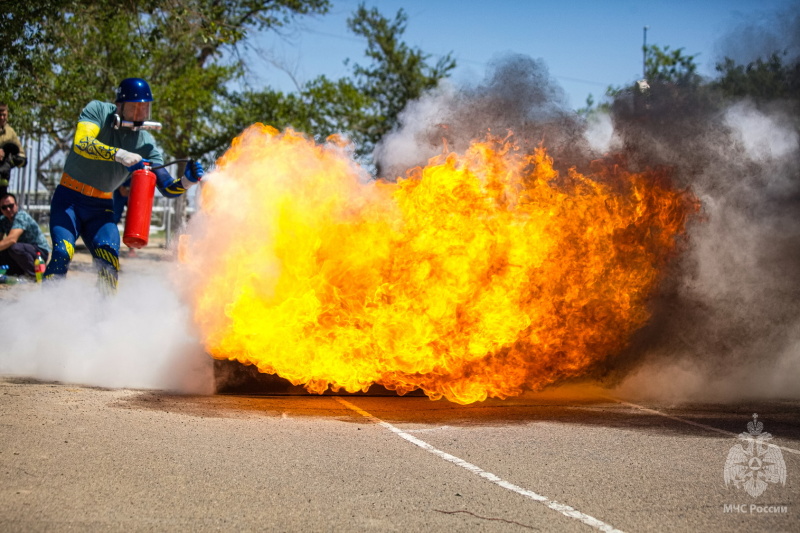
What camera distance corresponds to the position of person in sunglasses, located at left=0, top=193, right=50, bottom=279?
12.2 meters

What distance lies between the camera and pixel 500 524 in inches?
154

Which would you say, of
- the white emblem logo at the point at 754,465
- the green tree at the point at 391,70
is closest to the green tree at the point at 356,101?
the green tree at the point at 391,70

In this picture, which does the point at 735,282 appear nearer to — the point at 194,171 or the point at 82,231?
the point at 194,171

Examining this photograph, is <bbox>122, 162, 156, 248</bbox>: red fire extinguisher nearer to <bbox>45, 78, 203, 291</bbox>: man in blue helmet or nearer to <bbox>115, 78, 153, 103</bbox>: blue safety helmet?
<bbox>45, 78, 203, 291</bbox>: man in blue helmet

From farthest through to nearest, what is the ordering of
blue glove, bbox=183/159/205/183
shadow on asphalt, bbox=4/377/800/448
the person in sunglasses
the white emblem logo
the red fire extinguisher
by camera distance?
1. the person in sunglasses
2. blue glove, bbox=183/159/205/183
3. the red fire extinguisher
4. shadow on asphalt, bbox=4/377/800/448
5. the white emblem logo

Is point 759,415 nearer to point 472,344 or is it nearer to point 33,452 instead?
point 472,344

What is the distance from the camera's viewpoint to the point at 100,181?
7.93 m

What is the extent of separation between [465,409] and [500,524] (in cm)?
268

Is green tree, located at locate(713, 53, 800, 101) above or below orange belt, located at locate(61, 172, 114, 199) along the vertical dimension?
above

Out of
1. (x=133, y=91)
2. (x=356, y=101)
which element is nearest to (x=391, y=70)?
(x=356, y=101)

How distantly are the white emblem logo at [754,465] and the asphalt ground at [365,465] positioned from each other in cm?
7

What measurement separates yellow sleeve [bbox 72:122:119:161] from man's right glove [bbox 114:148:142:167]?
0.07 meters

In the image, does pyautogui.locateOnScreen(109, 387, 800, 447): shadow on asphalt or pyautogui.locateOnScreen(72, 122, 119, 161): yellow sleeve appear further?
pyautogui.locateOnScreen(72, 122, 119, 161): yellow sleeve

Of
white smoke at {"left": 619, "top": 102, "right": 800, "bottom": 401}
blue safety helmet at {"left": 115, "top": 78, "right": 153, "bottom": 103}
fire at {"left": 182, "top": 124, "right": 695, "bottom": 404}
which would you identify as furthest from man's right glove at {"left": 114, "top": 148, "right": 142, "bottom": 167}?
white smoke at {"left": 619, "top": 102, "right": 800, "bottom": 401}
